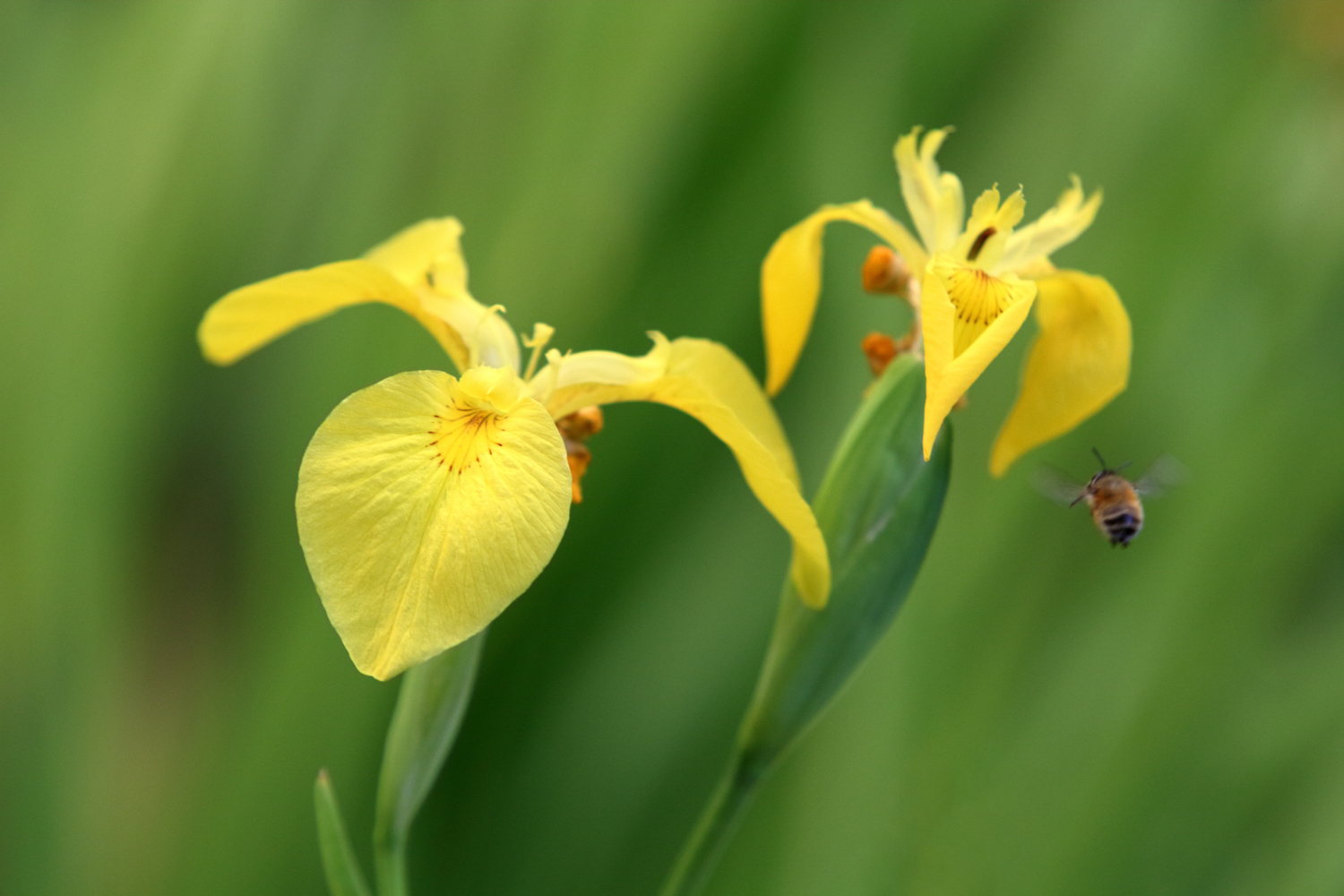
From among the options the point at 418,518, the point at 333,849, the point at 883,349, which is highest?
the point at 883,349

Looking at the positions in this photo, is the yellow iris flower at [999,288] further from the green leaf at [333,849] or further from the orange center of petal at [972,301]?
the green leaf at [333,849]

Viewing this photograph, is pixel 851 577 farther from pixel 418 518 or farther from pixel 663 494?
pixel 663 494

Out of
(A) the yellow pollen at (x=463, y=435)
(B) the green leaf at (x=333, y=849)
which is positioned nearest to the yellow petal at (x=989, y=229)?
A: (A) the yellow pollen at (x=463, y=435)

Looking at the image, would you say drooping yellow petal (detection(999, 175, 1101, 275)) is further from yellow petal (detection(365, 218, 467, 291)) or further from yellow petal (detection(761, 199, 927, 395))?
yellow petal (detection(365, 218, 467, 291))

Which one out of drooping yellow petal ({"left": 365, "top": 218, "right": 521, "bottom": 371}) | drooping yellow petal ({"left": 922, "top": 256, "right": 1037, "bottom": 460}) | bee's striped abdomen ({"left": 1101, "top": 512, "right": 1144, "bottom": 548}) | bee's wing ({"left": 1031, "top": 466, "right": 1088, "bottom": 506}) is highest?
drooping yellow petal ({"left": 922, "top": 256, "right": 1037, "bottom": 460})

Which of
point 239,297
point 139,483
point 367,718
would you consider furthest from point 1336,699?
point 139,483

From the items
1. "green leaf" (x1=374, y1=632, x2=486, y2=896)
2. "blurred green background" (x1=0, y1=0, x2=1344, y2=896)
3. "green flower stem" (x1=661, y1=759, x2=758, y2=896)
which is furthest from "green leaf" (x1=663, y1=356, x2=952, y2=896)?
"blurred green background" (x1=0, y1=0, x2=1344, y2=896)

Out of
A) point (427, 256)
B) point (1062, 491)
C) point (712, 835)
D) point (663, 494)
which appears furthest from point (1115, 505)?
point (663, 494)
